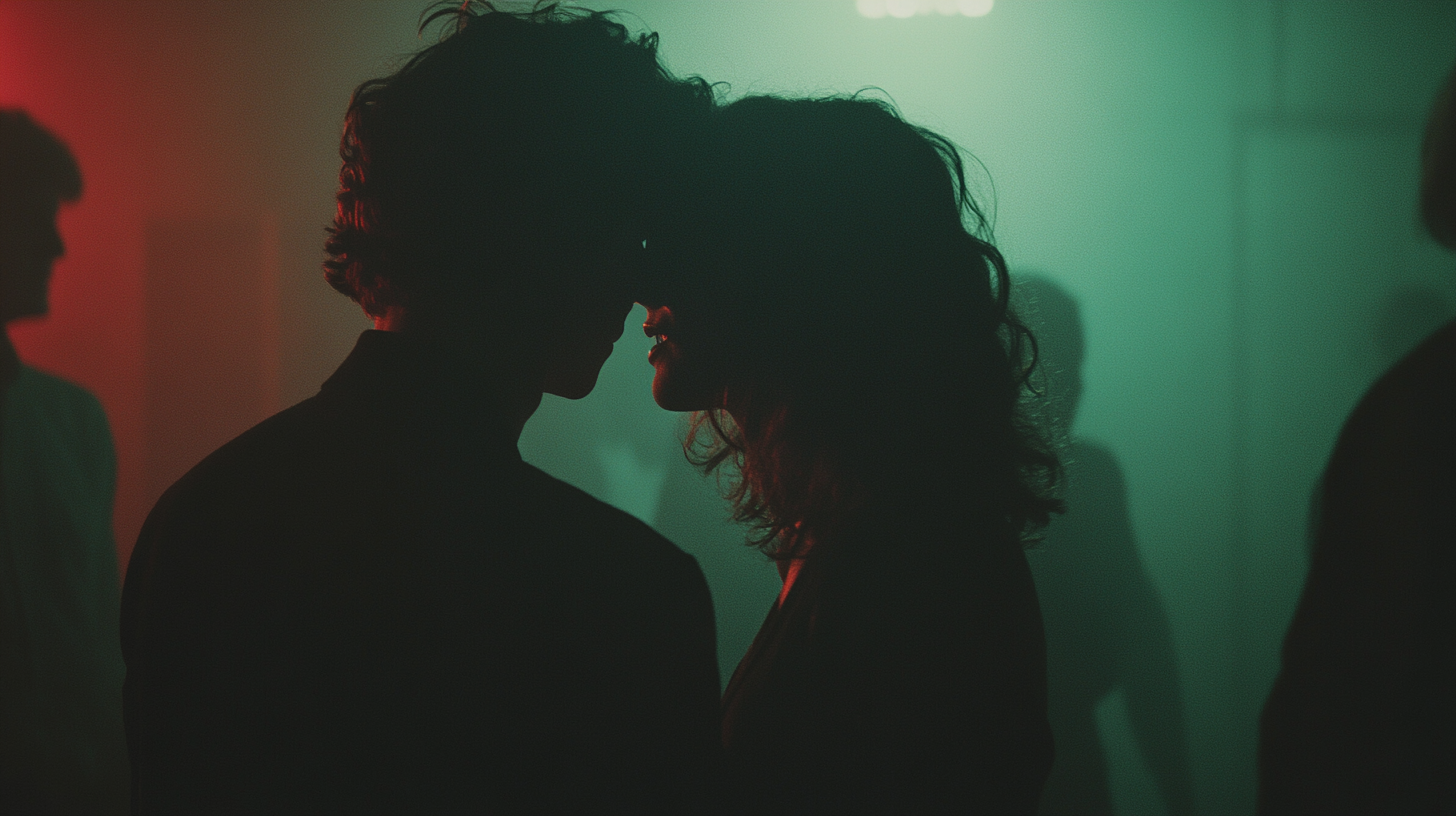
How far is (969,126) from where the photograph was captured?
3.77 feet

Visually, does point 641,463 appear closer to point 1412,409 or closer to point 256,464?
point 256,464

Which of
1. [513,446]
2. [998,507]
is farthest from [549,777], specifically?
[998,507]

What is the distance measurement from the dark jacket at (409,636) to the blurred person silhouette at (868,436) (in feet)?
0.63

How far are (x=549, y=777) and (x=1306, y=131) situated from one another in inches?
54.1

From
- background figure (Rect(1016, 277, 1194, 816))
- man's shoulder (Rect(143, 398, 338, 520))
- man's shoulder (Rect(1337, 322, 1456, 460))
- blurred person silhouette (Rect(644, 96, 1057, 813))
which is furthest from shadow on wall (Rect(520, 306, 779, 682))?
man's shoulder (Rect(1337, 322, 1456, 460))

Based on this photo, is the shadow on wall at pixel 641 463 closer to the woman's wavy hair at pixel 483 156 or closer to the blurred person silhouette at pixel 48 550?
the woman's wavy hair at pixel 483 156

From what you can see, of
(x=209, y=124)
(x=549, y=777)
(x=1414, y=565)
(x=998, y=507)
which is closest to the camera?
(x=549, y=777)

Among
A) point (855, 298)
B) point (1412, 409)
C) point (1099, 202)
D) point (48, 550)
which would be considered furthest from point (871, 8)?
point (48, 550)

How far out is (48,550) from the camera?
4.04ft

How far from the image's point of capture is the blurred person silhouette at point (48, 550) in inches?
47.3

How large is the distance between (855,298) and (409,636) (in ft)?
1.75

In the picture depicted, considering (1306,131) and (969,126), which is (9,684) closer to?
(969,126)

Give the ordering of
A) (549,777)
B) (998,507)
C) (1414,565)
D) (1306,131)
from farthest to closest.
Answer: (1306,131) → (998,507) → (1414,565) → (549,777)

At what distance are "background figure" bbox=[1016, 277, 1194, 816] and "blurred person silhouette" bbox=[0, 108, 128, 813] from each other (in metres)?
1.59
